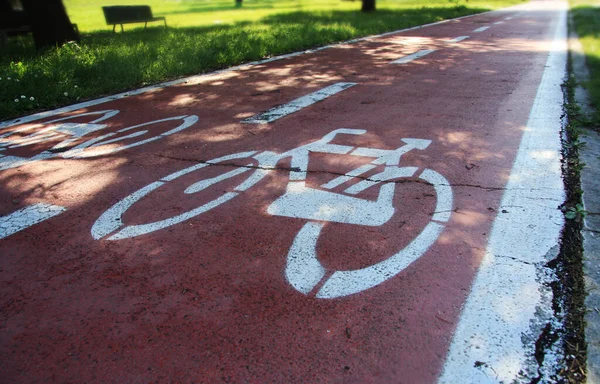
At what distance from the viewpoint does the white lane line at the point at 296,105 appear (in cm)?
563

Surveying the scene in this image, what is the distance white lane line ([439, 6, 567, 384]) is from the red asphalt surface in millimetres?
79

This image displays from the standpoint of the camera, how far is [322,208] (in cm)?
331

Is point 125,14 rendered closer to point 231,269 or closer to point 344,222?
point 344,222

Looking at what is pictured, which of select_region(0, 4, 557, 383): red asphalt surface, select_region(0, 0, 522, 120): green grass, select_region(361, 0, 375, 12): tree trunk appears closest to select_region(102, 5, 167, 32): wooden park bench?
select_region(0, 0, 522, 120): green grass

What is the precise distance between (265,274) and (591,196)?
8.06 ft

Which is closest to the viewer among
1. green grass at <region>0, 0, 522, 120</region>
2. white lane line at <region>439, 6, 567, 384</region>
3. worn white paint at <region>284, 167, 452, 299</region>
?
white lane line at <region>439, 6, 567, 384</region>

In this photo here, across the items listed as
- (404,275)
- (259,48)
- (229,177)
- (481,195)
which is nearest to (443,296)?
(404,275)

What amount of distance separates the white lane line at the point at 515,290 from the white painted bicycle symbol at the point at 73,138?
12.4 ft

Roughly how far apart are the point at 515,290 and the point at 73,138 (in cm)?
491

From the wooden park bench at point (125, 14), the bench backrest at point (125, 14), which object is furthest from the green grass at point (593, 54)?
the bench backrest at point (125, 14)

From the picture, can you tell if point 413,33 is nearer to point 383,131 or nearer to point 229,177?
point 383,131

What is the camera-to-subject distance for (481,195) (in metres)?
3.42

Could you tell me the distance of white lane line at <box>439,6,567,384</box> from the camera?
1.94m

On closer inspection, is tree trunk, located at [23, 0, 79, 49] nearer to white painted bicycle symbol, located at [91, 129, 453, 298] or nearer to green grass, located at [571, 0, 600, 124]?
white painted bicycle symbol, located at [91, 129, 453, 298]
